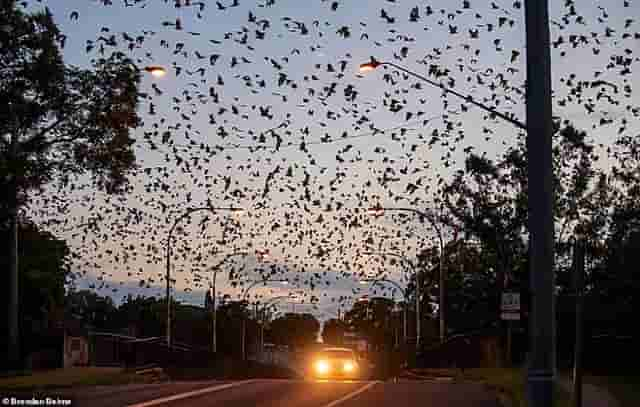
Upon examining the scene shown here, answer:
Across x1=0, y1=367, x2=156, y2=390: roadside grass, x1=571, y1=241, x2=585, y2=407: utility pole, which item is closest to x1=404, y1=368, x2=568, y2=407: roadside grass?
x1=571, y1=241, x2=585, y2=407: utility pole

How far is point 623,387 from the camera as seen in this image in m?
33.3

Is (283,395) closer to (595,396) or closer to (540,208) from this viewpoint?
(595,396)

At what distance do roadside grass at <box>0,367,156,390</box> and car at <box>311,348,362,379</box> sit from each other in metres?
15.0

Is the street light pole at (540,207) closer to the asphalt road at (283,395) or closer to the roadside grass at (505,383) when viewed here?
the roadside grass at (505,383)

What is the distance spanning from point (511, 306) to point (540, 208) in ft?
5.58

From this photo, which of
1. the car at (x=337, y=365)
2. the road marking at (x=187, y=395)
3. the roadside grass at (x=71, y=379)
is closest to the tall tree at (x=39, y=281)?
the car at (x=337, y=365)

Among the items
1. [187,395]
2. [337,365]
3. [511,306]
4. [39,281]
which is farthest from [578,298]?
[39,281]

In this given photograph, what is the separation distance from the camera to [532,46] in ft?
62.0

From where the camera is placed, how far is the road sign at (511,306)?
18.9 metres

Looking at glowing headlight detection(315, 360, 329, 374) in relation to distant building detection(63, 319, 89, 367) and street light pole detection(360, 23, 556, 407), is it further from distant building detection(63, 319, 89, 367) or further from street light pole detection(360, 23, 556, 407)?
street light pole detection(360, 23, 556, 407)

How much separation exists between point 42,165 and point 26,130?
129cm

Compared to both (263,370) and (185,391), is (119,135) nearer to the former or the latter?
(185,391)

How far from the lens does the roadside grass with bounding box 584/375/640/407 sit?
27922 millimetres

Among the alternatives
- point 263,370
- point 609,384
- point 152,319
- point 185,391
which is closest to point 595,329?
point 609,384
